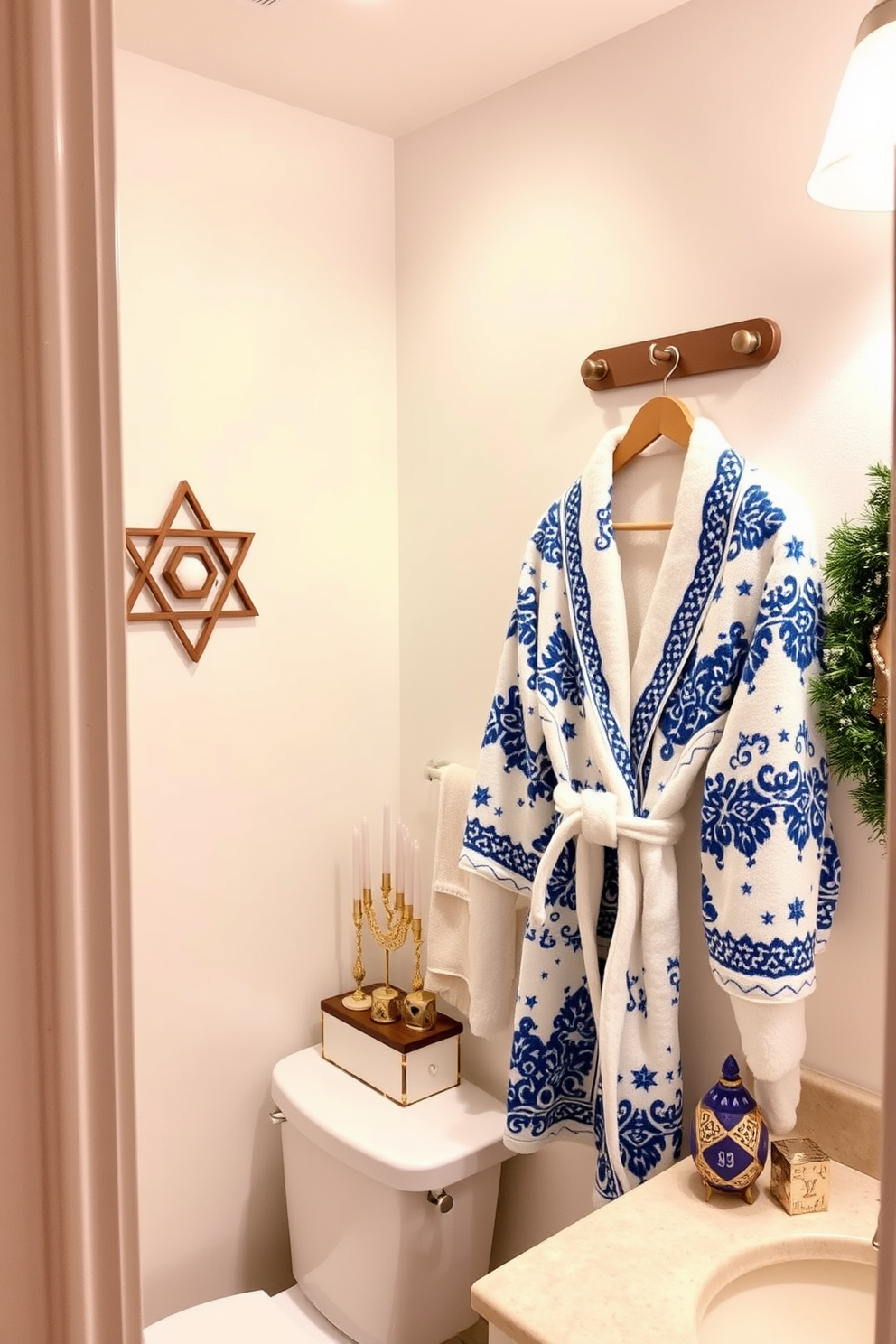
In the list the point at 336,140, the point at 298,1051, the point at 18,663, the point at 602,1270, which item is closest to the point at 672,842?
the point at 602,1270

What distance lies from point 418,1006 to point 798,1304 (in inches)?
28.2

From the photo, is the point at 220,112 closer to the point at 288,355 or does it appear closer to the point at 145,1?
the point at 145,1

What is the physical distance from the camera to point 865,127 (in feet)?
3.18

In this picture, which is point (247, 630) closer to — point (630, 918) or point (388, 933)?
point (388, 933)

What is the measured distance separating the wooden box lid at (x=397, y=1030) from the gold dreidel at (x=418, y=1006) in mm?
10

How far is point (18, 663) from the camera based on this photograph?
41cm

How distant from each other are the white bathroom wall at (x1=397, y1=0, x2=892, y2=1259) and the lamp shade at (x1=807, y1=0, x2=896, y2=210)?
Result: 18cm

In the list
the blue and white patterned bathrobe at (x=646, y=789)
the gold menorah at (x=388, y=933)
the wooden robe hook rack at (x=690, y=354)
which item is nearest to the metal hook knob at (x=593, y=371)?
the wooden robe hook rack at (x=690, y=354)

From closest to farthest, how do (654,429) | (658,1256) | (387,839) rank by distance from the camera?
(658,1256), (654,429), (387,839)

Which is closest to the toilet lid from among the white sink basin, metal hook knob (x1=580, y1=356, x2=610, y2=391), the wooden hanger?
the white sink basin

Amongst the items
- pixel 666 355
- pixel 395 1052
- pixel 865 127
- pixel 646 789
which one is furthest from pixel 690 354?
pixel 395 1052

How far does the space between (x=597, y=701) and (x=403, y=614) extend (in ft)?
1.95

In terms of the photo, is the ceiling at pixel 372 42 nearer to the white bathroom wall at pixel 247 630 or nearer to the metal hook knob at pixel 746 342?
the white bathroom wall at pixel 247 630

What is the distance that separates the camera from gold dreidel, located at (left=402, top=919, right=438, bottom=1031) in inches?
68.2
